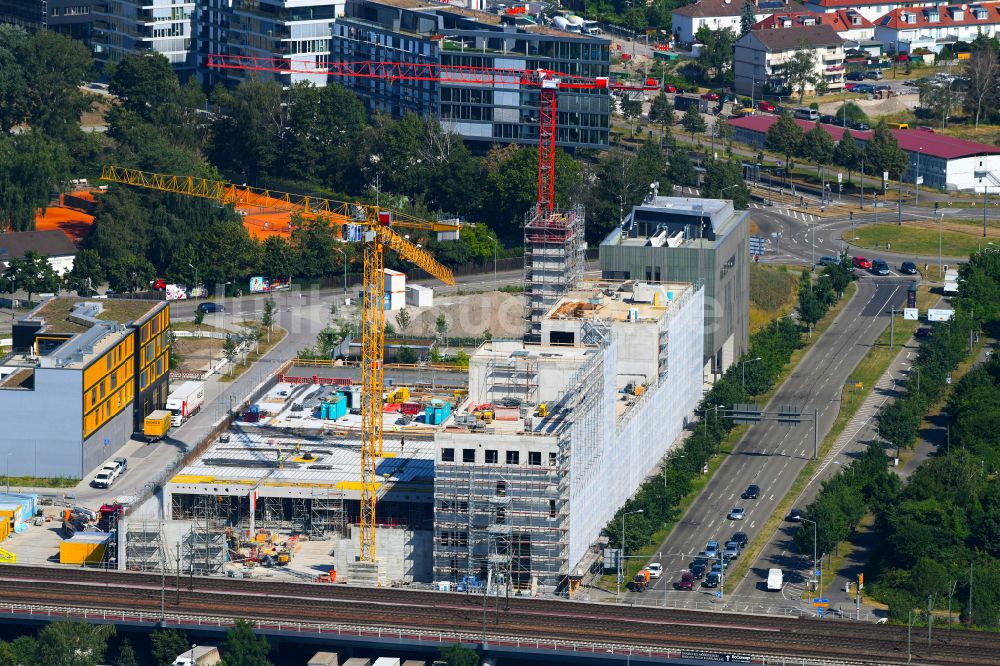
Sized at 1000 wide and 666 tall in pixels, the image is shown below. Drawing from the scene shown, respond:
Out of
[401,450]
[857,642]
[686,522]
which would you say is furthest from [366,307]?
[857,642]

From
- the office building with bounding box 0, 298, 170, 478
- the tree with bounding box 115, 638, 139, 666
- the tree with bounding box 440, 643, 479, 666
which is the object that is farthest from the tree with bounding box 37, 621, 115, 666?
the office building with bounding box 0, 298, 170, 478

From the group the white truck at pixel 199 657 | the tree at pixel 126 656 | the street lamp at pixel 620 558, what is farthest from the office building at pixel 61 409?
the street lamp at pixel 620 558

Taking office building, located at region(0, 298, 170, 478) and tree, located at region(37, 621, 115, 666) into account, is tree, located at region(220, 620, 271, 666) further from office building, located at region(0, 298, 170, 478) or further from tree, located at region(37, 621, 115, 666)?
office building, located at region(0, 298, 170, 478)

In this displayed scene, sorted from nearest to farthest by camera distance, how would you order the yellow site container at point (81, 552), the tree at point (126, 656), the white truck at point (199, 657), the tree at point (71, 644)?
the tree at point (71, 644) → the white truck at point (199, 657) → the tree at point (126, 656) → the yellow site container at point (81, 552)

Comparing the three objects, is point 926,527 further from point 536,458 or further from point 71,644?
point 71,644

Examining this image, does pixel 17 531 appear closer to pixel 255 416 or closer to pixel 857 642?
pixel 255 416

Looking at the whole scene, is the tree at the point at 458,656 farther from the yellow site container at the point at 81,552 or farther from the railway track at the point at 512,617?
the yellow site container at the point at 81,552
